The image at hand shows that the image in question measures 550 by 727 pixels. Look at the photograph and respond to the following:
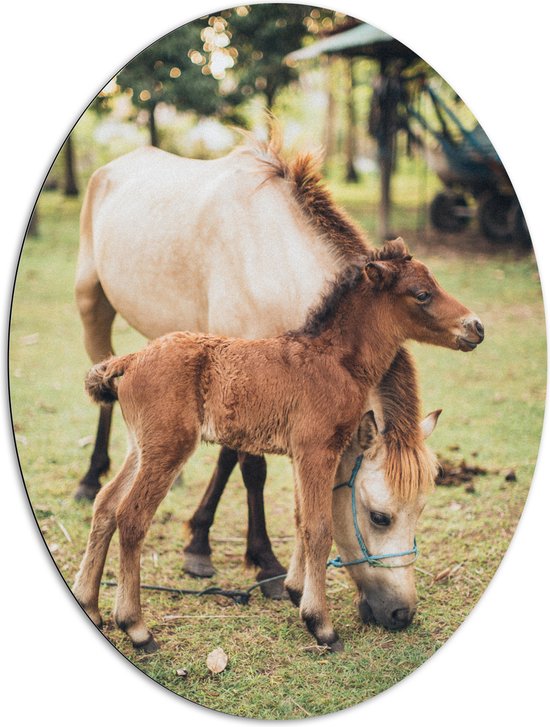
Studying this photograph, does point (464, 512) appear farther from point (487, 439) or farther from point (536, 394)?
point (536, 394)

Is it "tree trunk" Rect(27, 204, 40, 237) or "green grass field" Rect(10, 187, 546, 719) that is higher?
"tree trunk" Rect(27, 204, 40, 237)

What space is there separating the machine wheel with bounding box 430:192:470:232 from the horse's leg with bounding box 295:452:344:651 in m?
1.08

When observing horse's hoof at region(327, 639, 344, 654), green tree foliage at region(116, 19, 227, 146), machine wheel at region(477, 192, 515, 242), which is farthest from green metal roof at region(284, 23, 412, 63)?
horse's hoof at region(327, 639, 344, 654)

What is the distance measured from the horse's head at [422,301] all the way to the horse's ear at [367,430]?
318mm

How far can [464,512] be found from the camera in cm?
293

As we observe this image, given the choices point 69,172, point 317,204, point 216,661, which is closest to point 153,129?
point 69,172

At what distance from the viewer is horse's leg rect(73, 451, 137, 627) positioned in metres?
2.35

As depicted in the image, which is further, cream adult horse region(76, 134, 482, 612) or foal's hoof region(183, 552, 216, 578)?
foal's hoof region(183, 552, 216, 578)

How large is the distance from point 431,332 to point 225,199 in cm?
88

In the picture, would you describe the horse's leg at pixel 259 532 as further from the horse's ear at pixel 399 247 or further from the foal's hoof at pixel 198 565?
the horse's ear at pixel 399 247

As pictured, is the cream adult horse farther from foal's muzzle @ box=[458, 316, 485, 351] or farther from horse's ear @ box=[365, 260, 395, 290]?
horse's ear @ box=[365, 260, 395, 290]

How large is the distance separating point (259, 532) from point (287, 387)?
0.74 metres

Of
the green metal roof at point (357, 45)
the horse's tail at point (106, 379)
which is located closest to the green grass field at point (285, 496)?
the horse's tail at point (106, 379)

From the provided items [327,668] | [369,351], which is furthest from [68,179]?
[327,668]
